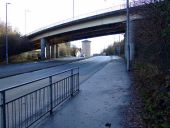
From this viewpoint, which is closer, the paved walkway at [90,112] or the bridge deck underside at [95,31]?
the paved walkway at [90,112]

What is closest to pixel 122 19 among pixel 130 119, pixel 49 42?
pixel 49 42

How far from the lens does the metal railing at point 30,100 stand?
734 centimetres

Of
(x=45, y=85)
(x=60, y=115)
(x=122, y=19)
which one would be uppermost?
(x=122, y=19)

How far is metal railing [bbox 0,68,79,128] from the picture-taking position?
Answer: 7.34 m

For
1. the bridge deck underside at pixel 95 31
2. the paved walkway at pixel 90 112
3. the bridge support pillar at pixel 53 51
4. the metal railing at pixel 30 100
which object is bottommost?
the paved walkway at pixel 90 112

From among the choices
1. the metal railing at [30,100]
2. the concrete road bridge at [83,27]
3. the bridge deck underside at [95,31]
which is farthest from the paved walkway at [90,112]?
the bridge deck underside at [95,31]

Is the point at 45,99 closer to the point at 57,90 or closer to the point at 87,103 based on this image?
the point at 57,90

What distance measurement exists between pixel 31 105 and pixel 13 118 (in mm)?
1069

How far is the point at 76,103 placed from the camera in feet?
39.8

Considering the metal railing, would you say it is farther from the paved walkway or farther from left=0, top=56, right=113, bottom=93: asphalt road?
left=0, top=56, right=113, bottom=93: asphalt road

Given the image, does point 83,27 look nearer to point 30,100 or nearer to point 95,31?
point 95,31

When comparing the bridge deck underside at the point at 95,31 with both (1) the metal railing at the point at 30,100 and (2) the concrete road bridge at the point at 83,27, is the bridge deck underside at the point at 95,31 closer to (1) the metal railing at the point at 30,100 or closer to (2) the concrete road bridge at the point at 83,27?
(2) the concrete road bridge at the point at 83,27

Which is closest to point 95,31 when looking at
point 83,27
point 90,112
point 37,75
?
point 83,27

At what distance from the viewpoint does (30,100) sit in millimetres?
8805
